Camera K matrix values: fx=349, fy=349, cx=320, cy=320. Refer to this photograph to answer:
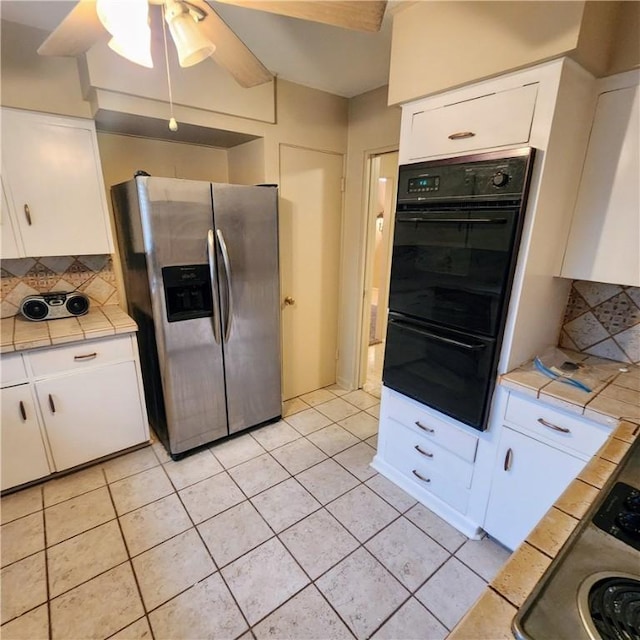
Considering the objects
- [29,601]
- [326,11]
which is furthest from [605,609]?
A: [29,601]

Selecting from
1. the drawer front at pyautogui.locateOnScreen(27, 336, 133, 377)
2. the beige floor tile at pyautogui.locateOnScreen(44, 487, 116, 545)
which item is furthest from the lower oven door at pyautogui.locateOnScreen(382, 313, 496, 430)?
the beige floor tile at pyautogui.locateOnScreen(44, 487, 116, 545)

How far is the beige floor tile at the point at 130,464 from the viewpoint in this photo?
216cm

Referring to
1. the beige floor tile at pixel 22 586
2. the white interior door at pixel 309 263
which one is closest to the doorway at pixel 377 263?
the white interior door at pixel 309 263

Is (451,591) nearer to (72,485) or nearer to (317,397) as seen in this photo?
(317,397)

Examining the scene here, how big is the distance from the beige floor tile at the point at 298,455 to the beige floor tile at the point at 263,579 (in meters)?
0.57

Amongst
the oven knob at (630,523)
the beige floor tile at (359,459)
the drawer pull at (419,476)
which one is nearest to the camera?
the oven knob at (630,523)

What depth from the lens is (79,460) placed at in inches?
83.5

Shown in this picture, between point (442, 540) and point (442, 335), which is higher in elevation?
point (442, 335)

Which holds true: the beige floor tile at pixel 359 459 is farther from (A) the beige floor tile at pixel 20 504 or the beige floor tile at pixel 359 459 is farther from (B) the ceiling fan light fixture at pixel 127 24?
(B) the ceiling fan light fixture at pixel 127 24

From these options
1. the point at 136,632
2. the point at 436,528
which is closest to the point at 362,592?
the point at 436,528

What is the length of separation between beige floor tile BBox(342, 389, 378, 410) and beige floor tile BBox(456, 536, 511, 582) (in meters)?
1.35

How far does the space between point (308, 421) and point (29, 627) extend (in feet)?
5.90

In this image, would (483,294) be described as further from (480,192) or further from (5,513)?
(5,513)

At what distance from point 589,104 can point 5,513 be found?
3357mm
